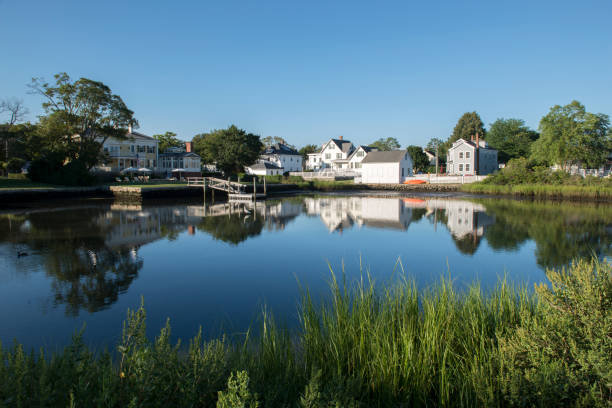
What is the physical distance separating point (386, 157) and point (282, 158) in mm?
29720

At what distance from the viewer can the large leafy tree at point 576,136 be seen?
4650 cm

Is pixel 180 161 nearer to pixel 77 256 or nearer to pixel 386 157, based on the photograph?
pixel 386 157

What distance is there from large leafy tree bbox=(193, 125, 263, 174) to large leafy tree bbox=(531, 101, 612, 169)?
138 ft

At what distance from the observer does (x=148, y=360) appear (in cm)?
336

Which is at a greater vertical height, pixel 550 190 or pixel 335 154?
pixel 335 154

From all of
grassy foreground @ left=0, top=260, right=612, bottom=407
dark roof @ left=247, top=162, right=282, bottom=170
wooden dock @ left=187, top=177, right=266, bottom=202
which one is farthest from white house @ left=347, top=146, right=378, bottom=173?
grassy foreground @ left=0, top=260, right=612, bottom=407

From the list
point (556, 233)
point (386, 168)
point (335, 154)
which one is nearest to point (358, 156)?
point (335, 154)

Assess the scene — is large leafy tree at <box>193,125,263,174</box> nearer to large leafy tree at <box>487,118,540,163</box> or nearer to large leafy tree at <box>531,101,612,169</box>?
large leafy tree at <box>531,101,612,169</box>

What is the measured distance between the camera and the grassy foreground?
9.96ft

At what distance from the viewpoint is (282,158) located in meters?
85.7

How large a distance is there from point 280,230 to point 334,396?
17.6 meters

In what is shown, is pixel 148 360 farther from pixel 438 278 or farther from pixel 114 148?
pixel 114 148

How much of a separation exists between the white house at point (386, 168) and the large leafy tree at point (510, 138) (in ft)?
82.2

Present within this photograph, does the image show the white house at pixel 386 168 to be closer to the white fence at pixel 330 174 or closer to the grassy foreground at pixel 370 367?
the white fence at pixel 330 174
